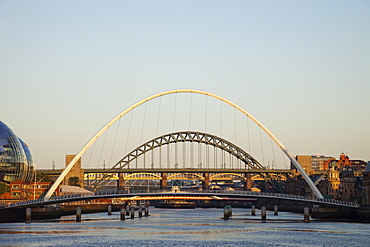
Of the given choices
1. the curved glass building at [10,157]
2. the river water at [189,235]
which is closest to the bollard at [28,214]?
the river water at [189,235]

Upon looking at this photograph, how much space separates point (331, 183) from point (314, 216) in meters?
43.1

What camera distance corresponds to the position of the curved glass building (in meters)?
149

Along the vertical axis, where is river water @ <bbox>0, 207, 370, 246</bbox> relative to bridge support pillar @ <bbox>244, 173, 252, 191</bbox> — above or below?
below

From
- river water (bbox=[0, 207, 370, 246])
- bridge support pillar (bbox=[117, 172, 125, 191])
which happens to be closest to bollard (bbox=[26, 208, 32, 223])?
river water (bbox=[0, 207, 370, 246])

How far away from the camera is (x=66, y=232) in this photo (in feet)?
287

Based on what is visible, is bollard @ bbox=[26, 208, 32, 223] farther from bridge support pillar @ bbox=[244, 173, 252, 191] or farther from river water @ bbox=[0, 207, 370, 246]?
bridge support pillar @ bbox=[244, 173, 252, 191]

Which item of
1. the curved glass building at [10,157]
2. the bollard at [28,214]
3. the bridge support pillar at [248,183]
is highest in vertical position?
the curved glass building at [10,157]

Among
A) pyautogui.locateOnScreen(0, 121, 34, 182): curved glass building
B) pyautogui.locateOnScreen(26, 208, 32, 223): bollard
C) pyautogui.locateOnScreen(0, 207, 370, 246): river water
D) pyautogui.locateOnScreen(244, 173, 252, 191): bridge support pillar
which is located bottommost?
pyautogui.locateOnScreen(0, 207, 370, 246): river water

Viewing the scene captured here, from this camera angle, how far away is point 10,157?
497 ft

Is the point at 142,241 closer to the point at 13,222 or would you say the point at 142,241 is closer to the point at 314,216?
the point at 13,222

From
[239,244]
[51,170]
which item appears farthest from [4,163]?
[239,244]

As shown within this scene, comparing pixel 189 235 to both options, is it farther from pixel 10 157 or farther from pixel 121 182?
pixel 121 182

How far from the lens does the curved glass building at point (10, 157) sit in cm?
14888

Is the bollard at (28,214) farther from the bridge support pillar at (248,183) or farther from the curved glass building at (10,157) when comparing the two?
the bridge support pillar at (248,183)
